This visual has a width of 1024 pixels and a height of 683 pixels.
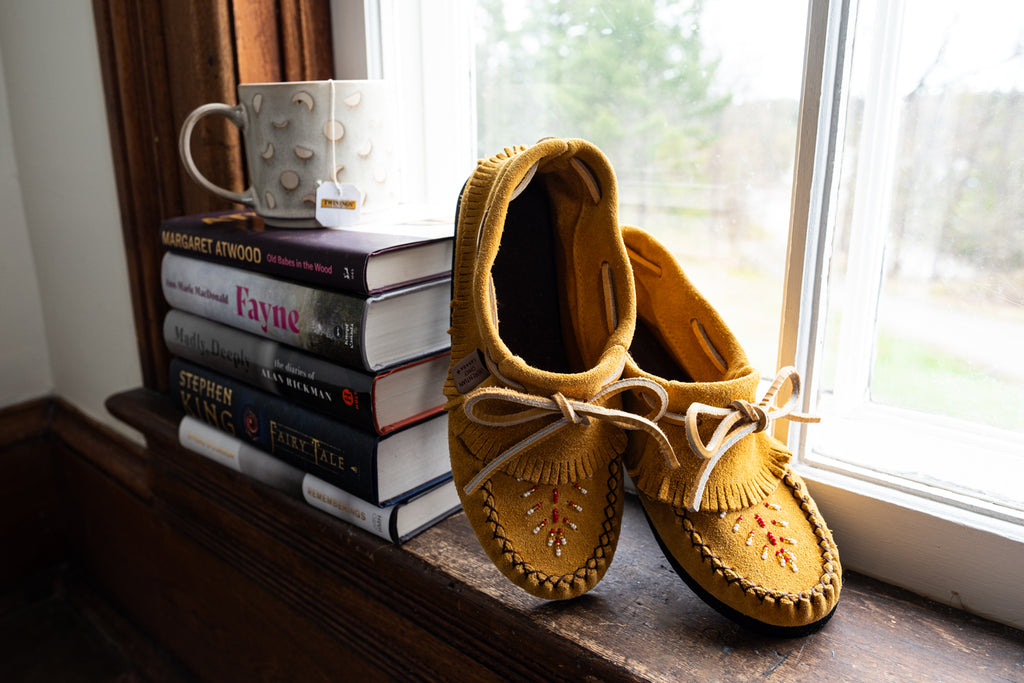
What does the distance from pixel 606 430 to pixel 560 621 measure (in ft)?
0.39

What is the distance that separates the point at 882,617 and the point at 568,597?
202 millimetres

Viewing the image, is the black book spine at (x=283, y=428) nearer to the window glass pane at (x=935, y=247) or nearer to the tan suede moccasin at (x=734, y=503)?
the tan suede moccasin at (x=734, y=503)

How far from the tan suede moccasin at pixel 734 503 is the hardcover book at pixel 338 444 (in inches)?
6.6

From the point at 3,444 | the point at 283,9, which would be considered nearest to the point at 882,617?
the point at 283,9

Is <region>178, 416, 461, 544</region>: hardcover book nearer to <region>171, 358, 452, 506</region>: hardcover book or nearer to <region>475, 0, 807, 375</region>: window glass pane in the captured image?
<region>171, 358, 452, 506</region>: hardcover book

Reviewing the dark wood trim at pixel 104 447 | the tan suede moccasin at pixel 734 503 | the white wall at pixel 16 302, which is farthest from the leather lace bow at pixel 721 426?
the white wall at pixel 16 302

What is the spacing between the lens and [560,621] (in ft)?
1.40

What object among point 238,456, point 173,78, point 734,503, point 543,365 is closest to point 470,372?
point 543,365

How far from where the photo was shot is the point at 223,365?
630 millimetres

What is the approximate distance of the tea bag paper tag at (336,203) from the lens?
1.86 ft

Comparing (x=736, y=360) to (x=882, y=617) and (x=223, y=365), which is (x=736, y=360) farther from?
(x=223, y=365)

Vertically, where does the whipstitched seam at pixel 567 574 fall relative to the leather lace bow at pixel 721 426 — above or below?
below

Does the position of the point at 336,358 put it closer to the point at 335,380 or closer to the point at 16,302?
the point at 335,380

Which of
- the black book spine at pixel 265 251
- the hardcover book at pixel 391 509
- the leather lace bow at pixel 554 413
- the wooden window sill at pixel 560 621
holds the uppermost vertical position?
the black book spine at pixel 265 251
